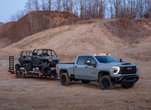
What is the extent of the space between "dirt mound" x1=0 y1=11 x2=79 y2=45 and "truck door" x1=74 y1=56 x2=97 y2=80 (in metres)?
44.9

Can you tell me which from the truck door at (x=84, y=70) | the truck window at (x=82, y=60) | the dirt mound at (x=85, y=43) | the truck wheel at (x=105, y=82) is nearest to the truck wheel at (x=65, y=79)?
the truck door at (x=84, y=70)

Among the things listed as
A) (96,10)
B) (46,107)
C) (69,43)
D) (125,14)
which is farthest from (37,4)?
(46,107)

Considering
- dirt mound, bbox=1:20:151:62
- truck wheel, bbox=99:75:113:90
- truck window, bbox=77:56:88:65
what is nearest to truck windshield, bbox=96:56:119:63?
truck window, bbox=77:56:88:65

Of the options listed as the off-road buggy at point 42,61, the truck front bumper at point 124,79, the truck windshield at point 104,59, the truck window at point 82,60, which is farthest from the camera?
the off-road buggy at point 42,61

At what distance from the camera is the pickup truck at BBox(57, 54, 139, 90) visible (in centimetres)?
1230

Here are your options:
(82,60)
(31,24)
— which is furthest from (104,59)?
(31,24)

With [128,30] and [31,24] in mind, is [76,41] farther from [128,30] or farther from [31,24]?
[31,24]

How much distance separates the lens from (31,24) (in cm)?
6212

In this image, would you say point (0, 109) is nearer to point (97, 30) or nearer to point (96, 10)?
point (97, 30)

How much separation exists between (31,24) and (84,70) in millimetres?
50178

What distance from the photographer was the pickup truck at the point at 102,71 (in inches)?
484

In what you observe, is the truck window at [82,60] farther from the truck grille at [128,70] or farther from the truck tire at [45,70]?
the truck tire at [45,70]

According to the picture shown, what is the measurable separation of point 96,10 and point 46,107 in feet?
175

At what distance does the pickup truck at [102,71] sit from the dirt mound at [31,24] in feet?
146
